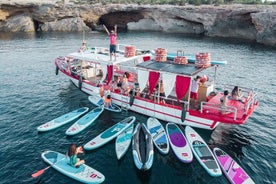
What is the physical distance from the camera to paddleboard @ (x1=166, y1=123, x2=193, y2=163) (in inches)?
712

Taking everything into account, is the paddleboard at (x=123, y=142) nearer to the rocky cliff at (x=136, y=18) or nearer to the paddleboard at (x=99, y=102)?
the paddleboard at (x=99, y=102)

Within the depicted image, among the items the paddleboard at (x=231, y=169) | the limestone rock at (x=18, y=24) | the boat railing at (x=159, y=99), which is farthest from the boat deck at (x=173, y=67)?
the limestone rock at (x=18, y=24)

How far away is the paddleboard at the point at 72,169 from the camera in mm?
15859

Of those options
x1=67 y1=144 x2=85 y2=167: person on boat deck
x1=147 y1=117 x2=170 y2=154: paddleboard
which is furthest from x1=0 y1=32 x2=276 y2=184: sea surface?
x1=67 y1=144 x2=85 y2=167: person on boat deck

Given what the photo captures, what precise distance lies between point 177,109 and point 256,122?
29.3 feet

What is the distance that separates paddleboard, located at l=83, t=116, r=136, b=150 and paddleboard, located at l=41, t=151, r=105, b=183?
7.43 ft

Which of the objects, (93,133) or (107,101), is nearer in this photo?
(93,133)

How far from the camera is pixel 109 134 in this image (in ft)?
68.7

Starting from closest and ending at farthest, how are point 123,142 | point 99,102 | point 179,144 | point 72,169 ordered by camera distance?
point 72,169 → point 179,144 → point 123,142 → point 99,102

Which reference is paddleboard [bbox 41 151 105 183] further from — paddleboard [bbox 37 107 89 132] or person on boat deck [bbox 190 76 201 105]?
person on boat deck [bbox 190 76 201 105]

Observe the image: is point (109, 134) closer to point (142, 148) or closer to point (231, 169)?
point (142, 148)

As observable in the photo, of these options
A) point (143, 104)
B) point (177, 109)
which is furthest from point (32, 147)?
point (177, 109)

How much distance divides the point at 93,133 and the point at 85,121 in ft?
6.05

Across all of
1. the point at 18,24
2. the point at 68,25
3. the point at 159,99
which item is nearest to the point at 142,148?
the point at 159,99
